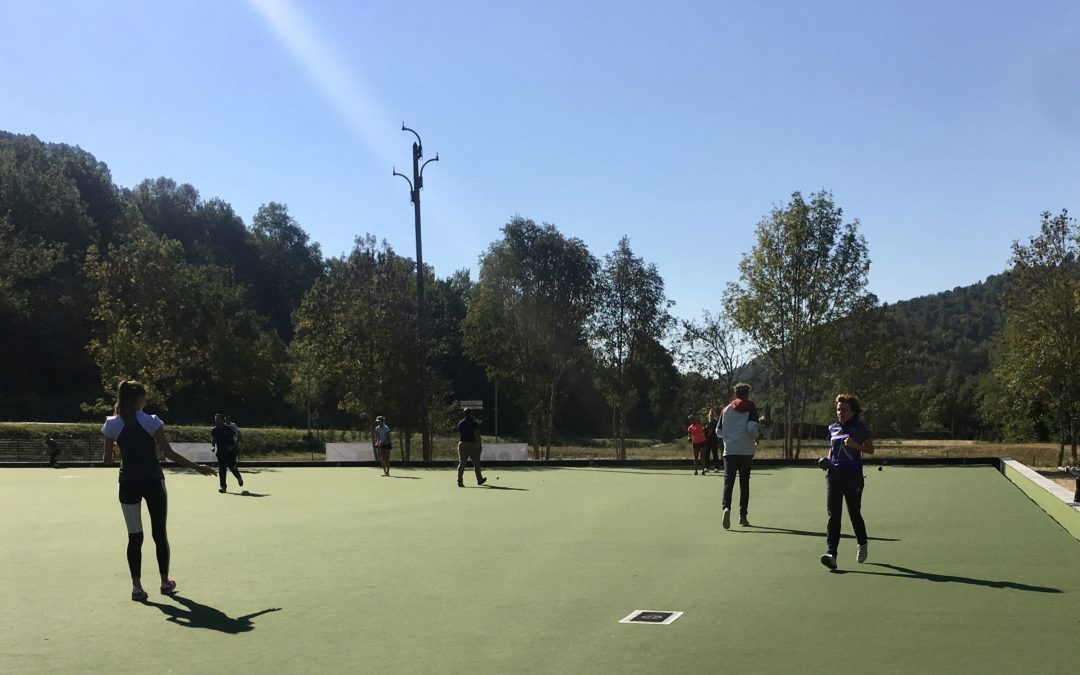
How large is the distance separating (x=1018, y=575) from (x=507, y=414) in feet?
288

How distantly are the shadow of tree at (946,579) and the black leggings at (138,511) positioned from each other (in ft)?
19.1

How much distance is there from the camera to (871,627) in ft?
21.7

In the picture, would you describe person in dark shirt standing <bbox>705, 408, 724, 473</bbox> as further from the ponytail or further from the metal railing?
the metal railing

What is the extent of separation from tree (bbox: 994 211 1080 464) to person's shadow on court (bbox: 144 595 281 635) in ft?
115

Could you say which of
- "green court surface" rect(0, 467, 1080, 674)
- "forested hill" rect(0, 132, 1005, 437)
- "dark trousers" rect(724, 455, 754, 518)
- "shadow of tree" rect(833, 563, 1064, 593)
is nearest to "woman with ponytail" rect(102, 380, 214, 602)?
"green court surface" rect(0, 467, 1080, 674)

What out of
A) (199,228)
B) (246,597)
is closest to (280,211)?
(199,228)

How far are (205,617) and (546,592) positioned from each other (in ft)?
8.65

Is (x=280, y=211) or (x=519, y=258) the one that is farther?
(x=280, y=211)

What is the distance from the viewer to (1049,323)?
36844mm

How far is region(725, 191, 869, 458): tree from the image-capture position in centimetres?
4216

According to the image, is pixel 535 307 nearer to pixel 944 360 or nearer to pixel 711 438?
pixel 711 438

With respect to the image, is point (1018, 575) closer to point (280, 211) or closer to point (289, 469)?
point (289, 469)

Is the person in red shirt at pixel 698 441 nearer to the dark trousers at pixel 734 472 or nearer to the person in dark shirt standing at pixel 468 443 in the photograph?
the person in dark shirt standing at pixel 468 443

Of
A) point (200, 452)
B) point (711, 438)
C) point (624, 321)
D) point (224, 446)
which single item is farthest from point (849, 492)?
point (624, 321)
